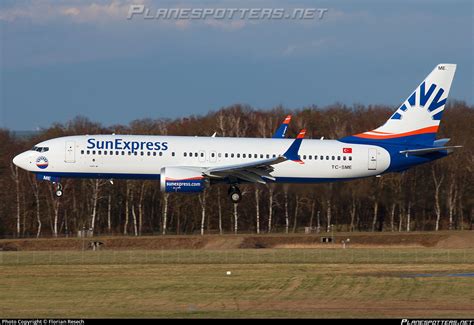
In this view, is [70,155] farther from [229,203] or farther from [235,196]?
[229,203]

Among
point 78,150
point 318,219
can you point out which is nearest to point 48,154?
point 78,150

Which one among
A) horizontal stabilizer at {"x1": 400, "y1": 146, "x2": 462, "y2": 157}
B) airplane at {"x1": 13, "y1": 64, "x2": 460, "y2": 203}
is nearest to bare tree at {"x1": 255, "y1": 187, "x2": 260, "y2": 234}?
airplane at {"x1": 13, "y1": 64, "x2": 460, "y2": 203}

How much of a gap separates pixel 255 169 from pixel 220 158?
2.16 m

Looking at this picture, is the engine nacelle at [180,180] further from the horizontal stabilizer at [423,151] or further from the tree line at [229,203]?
the tree line at [229,203]

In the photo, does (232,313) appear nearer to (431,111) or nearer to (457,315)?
(457,315)

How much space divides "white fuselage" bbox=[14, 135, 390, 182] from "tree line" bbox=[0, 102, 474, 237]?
2117 centimetres

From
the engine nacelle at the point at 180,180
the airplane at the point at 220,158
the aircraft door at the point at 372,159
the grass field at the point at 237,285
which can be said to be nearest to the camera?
the grass field at the point at 237,285

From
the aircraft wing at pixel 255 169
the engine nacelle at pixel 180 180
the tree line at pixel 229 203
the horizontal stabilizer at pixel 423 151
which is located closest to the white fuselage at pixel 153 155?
the aircraft wing at pixel 255 169

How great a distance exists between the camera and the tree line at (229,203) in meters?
82.4

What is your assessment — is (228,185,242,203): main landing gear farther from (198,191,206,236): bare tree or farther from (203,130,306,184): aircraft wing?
(198,191,206,236): bare tree

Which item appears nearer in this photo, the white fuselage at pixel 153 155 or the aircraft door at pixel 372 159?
the white fuselage at pixel 153 155

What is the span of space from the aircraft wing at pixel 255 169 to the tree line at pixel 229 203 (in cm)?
2301

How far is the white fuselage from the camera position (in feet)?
179

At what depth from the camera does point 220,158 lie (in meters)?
55.5
